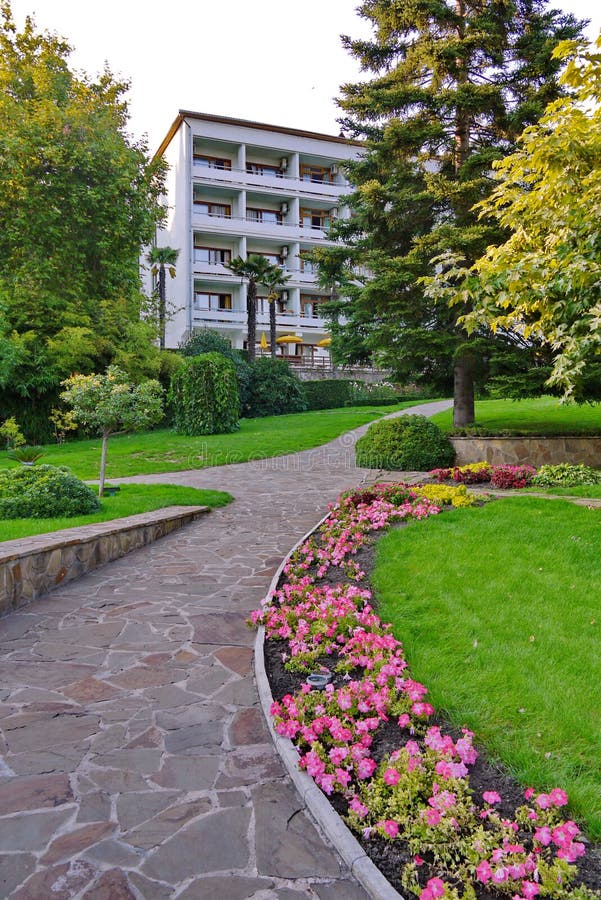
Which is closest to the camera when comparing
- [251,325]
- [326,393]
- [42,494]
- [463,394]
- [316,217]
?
[42,494]

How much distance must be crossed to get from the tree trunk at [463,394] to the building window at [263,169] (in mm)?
30268

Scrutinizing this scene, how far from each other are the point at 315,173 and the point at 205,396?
A: 2774 centimetres

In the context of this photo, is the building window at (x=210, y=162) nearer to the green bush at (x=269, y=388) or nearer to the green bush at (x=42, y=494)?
the green bush at (x=269, y=388)

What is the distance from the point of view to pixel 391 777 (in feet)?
7.88

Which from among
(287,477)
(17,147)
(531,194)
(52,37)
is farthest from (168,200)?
(531,194)

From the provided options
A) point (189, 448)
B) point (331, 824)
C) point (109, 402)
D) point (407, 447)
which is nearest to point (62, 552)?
point (109, 402)

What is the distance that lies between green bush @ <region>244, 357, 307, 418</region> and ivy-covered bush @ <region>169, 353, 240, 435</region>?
5.18 meters

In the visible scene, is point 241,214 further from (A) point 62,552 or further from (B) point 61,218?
(A) point 62,552

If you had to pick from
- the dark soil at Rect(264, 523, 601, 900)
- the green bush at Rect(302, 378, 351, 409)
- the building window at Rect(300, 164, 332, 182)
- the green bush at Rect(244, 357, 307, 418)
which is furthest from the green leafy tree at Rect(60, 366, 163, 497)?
the building window at Rect(300, 164, 332, 182)

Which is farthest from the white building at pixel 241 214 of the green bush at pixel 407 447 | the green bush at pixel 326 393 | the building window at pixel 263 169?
the green bush at pixel 407 447

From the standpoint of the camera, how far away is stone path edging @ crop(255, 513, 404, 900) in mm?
Result: 1958

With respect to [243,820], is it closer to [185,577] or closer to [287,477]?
[185,577]

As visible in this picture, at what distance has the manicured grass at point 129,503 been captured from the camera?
6.44m

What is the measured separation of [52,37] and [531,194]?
83.0ft
